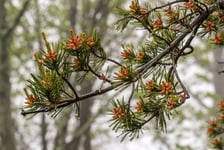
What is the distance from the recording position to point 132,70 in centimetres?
83

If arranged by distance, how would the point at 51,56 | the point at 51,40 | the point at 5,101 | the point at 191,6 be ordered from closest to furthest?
the point at 51,56 < the point at 191,6 < the point at 5,101 < the point at 51,40

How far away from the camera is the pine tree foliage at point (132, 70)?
0.77 metres

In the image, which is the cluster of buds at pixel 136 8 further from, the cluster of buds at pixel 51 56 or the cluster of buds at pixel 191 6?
the cluster of buds at pixel 51 56

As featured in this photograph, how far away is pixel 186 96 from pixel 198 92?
539cm

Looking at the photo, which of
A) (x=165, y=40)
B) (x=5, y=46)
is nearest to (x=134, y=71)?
(x=165, y=40)

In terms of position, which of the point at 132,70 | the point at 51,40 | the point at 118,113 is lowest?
the point at 118,113

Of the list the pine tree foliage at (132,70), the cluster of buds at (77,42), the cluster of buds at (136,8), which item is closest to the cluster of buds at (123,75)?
the pine tree foliage at (132,70)

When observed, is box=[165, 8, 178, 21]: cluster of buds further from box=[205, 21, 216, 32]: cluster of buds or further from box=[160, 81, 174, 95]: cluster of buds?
box=[160, 81, 174, 95]: cluster of buds

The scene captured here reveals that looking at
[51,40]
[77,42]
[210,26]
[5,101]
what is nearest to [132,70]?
[77,42]

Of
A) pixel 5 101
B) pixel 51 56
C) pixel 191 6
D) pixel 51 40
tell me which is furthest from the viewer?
pixel 51 40

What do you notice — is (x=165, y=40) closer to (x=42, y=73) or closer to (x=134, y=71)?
(x=134, y=71)

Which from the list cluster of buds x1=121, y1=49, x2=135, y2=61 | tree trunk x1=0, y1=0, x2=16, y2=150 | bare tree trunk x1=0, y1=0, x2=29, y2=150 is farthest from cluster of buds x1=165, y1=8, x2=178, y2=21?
tree trunk x1=0, y1=0, x2=16, y2=150

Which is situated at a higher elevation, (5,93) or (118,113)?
(5,93)

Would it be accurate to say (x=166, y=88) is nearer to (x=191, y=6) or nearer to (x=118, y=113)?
(x=118, y=113)
